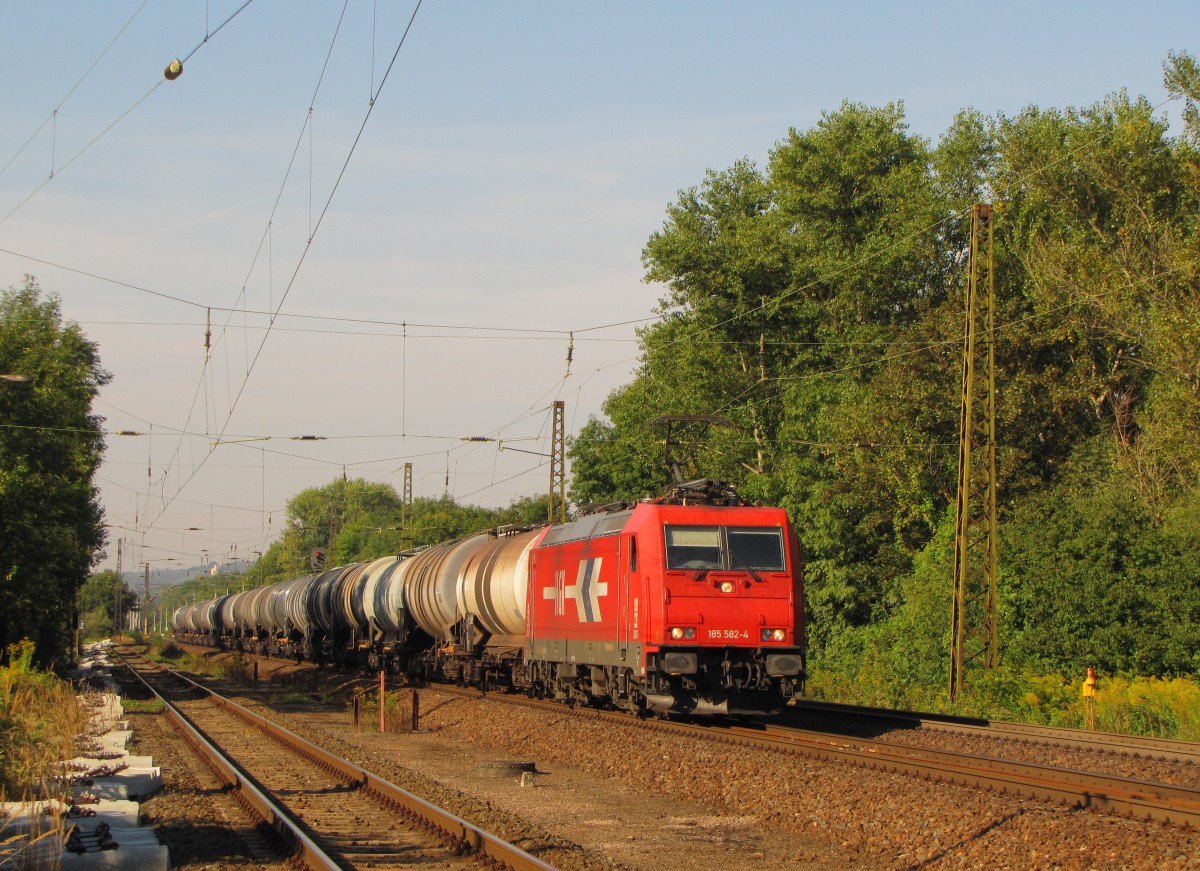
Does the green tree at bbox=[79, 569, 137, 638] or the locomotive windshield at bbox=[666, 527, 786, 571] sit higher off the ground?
the locomotive windshield at bbox=[666, 527, 786, 571]

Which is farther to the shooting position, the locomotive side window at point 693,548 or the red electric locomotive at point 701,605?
the locomotive side window at point 693,548

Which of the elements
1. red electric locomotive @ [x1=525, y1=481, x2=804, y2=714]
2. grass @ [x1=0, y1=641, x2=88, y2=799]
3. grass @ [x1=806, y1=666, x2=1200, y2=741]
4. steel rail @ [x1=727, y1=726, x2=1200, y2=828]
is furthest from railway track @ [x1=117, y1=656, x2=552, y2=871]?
grass @ [x1=806, y1=666, x2=1200, y2=741]

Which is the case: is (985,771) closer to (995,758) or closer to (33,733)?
(995,758)

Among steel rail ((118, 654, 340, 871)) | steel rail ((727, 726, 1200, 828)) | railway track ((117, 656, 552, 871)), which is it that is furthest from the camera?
steel rail ((727, 726, 1200, 828))

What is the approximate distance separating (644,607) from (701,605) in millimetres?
841

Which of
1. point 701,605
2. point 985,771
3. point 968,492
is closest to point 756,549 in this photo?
point 701,605

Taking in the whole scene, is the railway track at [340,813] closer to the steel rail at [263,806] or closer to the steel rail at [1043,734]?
the steel rail at [263,806]

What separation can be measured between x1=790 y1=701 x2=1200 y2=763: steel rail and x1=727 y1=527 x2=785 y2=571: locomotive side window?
3436 mm

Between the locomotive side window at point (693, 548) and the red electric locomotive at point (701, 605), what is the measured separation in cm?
1

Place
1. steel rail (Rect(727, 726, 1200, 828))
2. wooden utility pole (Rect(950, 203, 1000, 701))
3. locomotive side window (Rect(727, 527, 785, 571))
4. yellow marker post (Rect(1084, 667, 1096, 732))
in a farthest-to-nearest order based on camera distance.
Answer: wooden utility pole (Rect(950, 203, 1000, 701))
yellow marker post (Rect(1084, 667, 1096, 732))
locomotive side window (Rect(727, 527, 785, 571))
steel rail (Rect(727, 726, 1200, 828))

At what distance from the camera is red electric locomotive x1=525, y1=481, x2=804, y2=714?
Result: 17.6 metres

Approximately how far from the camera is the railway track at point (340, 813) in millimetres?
10070

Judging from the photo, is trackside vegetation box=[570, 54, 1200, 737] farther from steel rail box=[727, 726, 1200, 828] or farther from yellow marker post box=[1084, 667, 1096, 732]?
steel rail box=[727, 726, 1200, 828]

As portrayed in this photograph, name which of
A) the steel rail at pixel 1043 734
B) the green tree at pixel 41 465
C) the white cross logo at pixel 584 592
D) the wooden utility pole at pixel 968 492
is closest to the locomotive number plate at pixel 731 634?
the white cross logo at pixel 584 592
